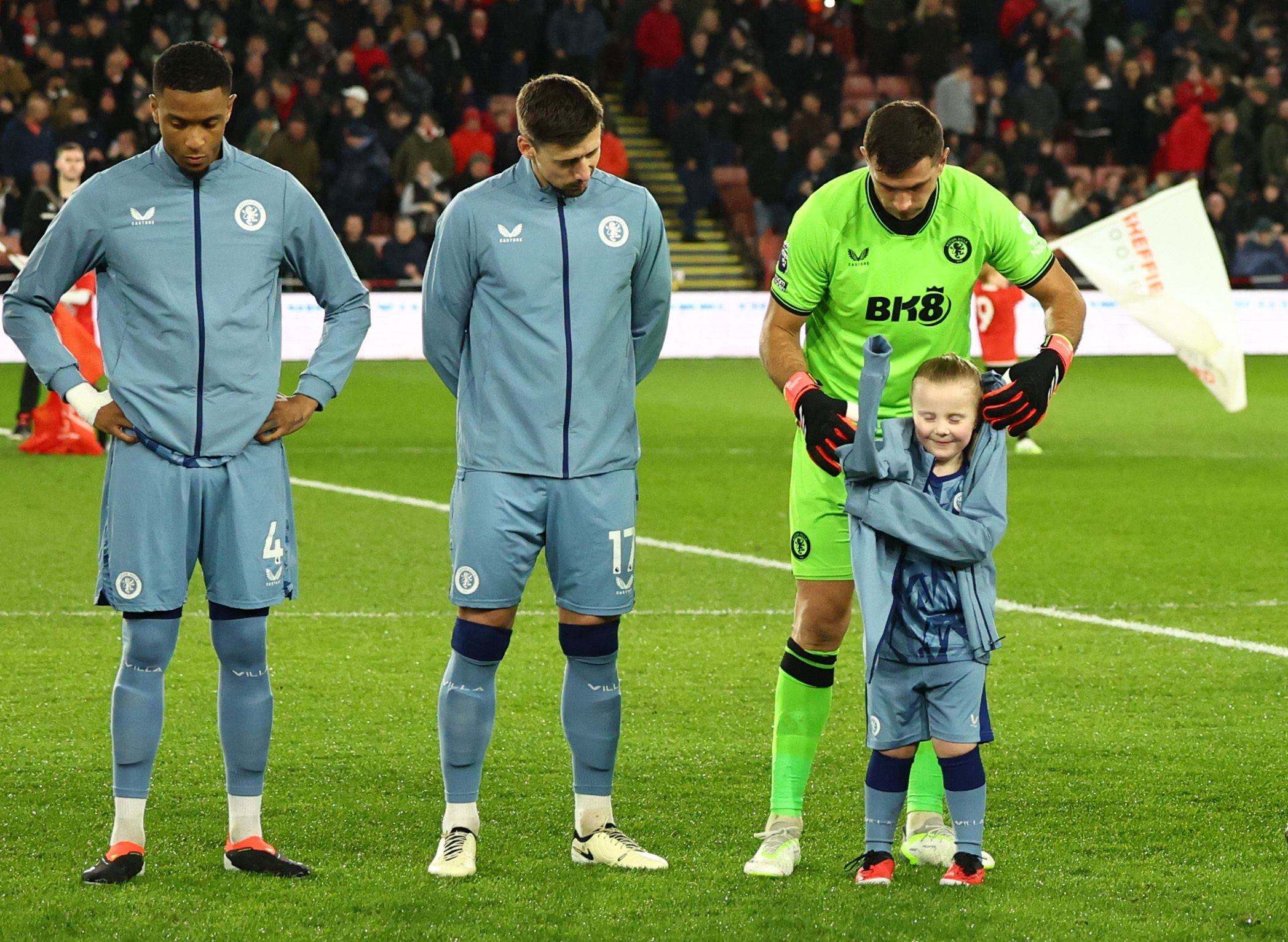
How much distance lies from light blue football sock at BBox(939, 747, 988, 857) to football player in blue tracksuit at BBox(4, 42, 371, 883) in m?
1.53

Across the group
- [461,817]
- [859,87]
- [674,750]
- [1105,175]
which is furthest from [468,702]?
[859,87]

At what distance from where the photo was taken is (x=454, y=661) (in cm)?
455

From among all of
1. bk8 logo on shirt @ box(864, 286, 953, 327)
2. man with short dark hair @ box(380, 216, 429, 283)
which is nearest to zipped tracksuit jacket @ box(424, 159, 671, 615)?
bk8 logo on shirt @ box(864, 286, 953, 327)

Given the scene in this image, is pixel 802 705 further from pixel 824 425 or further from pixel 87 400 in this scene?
pixel 87 400

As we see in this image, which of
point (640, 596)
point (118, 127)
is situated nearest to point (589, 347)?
point (640, 596)

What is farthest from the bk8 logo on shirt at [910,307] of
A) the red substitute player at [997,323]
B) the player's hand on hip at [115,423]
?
the red substitute player at [997,323]

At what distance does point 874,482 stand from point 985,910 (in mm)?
986

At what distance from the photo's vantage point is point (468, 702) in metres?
4.53

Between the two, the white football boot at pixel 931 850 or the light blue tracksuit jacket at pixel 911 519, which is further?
the white football boot at pixel 931 850

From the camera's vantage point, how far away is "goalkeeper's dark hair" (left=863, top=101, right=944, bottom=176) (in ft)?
14.1

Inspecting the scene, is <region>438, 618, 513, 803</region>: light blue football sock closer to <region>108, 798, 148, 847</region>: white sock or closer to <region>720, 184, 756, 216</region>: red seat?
<region>108, 798, 148, 847</region>: white sock

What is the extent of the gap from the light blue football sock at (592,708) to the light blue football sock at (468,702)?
0.62 feet

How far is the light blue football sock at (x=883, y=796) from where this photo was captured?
14.3ft

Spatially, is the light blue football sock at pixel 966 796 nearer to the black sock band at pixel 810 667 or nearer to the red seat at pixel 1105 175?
the black sock band at pixel 810 667
